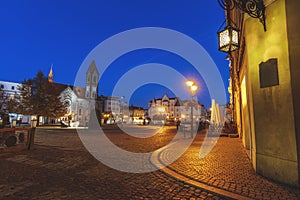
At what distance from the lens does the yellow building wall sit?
13.9 feet

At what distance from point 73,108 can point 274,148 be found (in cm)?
6808

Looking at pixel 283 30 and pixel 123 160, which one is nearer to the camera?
pixel 283 30

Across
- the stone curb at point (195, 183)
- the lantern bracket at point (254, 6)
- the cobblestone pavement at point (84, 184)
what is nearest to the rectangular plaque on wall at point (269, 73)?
the lantern bracket at point (254, 6)

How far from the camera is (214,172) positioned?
17.3 ft

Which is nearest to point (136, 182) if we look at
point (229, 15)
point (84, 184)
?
point (84, 184)

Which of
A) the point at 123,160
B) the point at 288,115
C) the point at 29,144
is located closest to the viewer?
the point at 288,115

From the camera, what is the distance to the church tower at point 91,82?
235ft

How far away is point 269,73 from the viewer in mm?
4668

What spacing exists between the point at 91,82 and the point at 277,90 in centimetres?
7264

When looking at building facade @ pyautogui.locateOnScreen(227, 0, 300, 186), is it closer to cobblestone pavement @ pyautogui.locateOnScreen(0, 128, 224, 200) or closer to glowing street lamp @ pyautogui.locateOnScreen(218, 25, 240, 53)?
glowing street lamp @ pyautogui.locateOnScreen(218, 25, 240, 53)

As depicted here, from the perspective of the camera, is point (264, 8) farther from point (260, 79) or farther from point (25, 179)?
point (25, 179)

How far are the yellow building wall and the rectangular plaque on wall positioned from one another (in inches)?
3.2

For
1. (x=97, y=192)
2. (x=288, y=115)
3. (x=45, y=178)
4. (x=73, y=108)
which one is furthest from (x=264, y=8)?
(x=73, y=108)

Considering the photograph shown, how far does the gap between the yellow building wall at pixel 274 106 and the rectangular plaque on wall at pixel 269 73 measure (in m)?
0.08
